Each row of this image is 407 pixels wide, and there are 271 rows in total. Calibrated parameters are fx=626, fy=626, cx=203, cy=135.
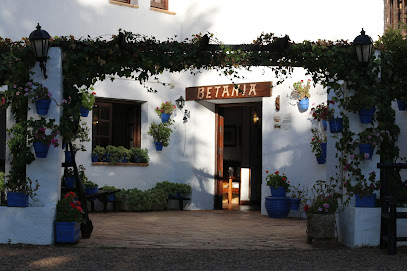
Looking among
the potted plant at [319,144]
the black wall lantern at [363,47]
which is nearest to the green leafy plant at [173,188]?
the potted plant at [319,144]

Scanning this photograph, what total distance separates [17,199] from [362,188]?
3.92 meters

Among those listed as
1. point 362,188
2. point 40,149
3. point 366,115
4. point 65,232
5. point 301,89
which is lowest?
point 65,232

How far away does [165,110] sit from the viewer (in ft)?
40.2

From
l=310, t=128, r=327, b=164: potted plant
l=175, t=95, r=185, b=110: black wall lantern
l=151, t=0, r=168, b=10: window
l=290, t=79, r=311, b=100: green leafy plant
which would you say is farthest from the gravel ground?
l=151, t=0, r=168, b=10: window

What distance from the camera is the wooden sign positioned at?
11.5 m

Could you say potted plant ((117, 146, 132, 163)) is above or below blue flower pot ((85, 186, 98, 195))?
above

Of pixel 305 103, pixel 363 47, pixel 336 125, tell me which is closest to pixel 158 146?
pixel 305 103

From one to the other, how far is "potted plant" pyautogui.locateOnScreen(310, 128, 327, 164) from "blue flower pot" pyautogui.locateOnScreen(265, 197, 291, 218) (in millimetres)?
941

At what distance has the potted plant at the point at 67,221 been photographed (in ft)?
23.2

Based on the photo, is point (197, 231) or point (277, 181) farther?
point (277, 181)

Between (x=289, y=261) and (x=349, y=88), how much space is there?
225 centimetres

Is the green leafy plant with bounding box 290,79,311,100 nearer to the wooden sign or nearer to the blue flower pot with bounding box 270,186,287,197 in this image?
the wooden sign

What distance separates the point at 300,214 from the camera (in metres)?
11.0

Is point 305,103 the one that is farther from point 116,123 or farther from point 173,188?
point 116,123
